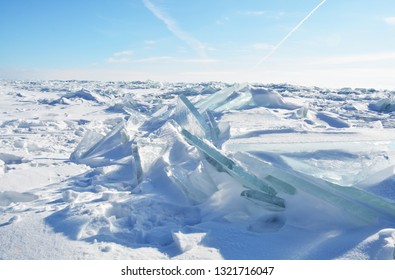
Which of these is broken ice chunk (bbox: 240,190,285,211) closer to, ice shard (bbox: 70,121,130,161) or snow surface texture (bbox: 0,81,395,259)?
snow surface texture (bbox: 0,81,395,259)

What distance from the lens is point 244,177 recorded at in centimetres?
186

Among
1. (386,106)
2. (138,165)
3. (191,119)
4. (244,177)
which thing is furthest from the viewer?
(386,106)

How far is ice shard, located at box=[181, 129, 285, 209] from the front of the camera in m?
1.73

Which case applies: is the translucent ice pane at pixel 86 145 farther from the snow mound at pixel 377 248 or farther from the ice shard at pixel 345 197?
the snow mound at pixel 377 248

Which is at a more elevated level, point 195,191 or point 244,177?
point 244,177

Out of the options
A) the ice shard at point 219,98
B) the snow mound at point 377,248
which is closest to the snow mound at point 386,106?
the ice shard at point 219,98

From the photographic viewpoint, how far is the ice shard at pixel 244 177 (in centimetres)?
173

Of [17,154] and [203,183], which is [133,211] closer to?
[203,183]

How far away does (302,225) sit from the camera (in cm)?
163

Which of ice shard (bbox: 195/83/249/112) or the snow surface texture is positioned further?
ice shard (bbox: 195/83/249/112)

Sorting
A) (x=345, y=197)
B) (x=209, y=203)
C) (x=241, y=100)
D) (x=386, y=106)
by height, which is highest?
(x=241, y=100)

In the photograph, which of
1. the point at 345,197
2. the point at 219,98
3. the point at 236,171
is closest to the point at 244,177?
the point at 236,171

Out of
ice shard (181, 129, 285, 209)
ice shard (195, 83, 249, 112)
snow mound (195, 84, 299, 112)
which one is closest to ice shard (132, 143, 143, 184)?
ice shard (181, 129, 285, 209)

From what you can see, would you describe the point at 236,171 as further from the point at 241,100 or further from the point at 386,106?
the point at 386,106
